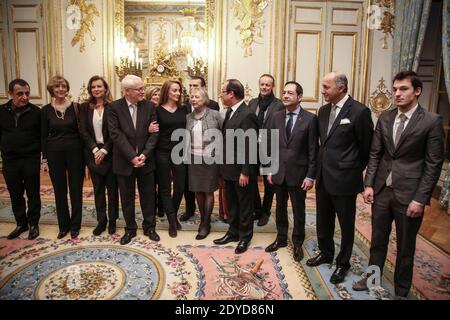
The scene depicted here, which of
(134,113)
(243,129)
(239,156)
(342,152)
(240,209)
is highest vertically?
(134,113)

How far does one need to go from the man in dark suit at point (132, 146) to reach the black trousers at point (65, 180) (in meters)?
0.40

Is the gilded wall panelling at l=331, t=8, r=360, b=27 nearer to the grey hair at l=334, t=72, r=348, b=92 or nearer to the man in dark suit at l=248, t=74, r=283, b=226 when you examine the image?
the man in dark suit at l=248, t=74, r=283, b=226

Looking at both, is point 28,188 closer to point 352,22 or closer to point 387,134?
point 387,134

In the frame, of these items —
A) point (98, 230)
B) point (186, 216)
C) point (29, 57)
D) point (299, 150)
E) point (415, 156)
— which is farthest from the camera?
point (29, 57)

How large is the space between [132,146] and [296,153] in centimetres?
149

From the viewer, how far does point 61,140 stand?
3.38 metres

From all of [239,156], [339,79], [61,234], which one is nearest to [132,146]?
[239,156]

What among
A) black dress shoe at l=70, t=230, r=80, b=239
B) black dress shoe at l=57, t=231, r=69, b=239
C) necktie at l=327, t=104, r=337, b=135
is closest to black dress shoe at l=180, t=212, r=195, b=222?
black dress shoe at l=70, t=230, r=80, b=239

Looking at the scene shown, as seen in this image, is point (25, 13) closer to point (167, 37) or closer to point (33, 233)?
point (167, 37)

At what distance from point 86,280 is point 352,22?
562 cm

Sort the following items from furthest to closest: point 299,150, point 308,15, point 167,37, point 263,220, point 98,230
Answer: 1. point 308,15
2. point 167,37
3. point 263,220
4. point 98,230
5. point 299,150

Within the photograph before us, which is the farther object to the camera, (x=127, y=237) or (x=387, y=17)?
(x=387, y=17)
